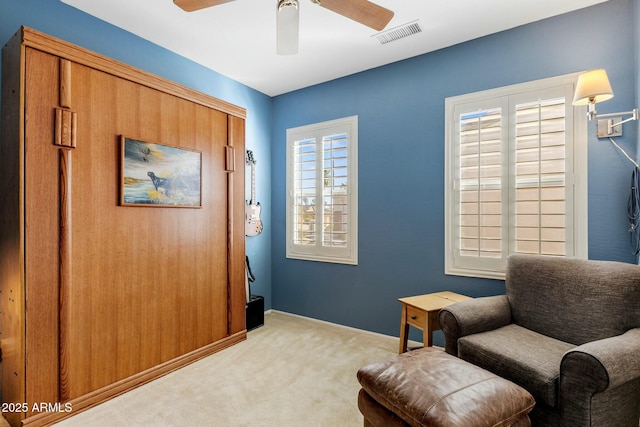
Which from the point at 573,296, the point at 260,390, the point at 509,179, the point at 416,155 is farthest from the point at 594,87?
the point at 260,390

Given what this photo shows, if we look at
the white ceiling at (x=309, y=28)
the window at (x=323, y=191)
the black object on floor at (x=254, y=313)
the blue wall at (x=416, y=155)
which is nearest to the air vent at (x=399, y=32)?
the white ceiling at (x=309, y=28)

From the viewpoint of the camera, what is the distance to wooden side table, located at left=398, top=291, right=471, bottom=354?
243 centimetres

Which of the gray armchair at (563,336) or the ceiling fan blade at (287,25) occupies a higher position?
the ceiling fan blade at (287,25)

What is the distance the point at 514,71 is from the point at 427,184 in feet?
3.71

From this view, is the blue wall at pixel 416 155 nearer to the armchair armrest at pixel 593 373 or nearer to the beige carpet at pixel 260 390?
the beige carpet at pixel 260 390

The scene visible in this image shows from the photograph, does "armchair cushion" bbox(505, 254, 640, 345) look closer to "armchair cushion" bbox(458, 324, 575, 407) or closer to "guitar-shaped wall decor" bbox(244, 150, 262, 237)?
"armchair cushion" bbox(458, 324, 575, 407)

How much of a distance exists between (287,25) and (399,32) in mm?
1374

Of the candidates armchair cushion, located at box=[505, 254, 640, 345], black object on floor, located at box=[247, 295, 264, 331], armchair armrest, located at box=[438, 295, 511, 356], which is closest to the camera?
armchair cushion, located at box=[505, 254, 640, 345]

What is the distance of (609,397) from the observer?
1.50 metres

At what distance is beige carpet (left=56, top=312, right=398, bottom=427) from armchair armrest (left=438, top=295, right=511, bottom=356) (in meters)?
0.76

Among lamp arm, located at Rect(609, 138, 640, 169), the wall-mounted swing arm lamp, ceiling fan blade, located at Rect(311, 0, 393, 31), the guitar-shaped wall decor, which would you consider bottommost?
the guitar-shaped wall decor

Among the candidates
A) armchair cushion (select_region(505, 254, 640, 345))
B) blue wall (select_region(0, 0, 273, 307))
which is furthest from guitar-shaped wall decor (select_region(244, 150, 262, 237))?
armchair cushion (select_region(505, 254, 640, 345))

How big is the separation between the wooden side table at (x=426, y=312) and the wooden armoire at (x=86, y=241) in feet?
5.57

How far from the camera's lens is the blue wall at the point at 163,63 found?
225cm
